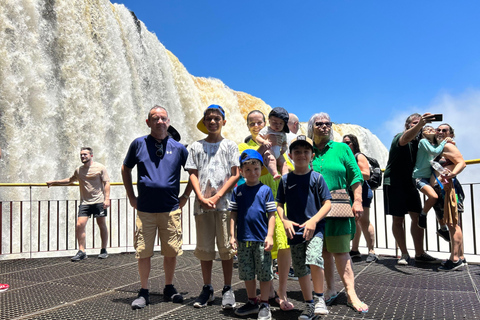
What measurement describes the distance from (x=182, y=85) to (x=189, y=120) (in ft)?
5.74

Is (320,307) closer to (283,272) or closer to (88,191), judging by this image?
(283,272)

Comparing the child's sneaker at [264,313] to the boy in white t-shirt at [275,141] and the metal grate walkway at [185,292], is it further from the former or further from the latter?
the boy in white t-shirt at [275,141]

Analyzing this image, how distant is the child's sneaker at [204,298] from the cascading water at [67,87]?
30.8 ft

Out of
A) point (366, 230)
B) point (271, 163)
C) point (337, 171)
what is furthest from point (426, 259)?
point (271, 163)

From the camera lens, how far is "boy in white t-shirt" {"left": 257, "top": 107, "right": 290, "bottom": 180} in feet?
11.4

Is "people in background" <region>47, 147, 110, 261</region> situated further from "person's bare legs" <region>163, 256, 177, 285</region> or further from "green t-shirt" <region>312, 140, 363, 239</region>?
"green t-shirt" <region>312, 140, 363, 239</region>

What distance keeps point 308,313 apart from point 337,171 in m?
1.17

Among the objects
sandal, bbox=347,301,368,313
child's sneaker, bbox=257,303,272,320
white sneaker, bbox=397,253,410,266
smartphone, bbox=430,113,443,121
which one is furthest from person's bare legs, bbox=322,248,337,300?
white sneaker, bbox=397,253,410,266

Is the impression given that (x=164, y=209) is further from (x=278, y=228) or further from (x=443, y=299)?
(x=443, y=299)

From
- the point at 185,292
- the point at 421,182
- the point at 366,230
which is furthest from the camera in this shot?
the point at 366,230

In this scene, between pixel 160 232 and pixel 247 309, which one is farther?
pixel 160 232

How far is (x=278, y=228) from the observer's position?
334cm

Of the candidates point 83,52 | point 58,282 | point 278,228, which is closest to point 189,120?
point 83,52

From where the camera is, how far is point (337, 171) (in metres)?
3.28
